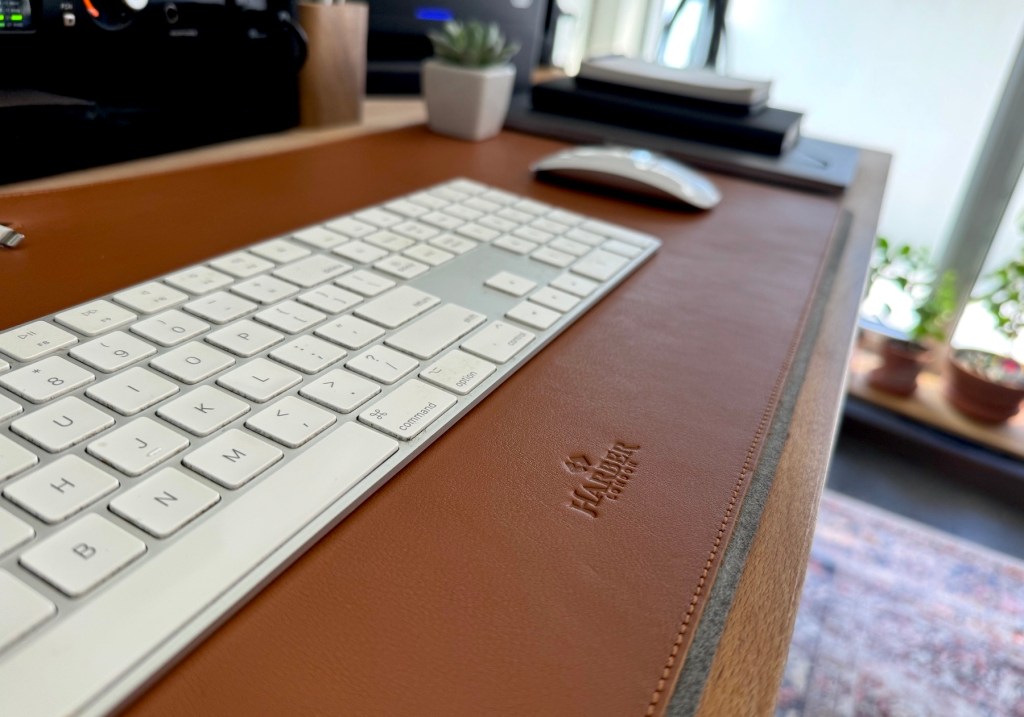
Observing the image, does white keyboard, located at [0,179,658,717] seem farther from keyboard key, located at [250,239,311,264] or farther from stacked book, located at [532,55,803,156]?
stacked book, located at [532,55,803,156]

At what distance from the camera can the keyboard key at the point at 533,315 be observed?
459 mm

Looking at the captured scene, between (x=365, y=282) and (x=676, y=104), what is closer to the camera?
(x=365, y=282)

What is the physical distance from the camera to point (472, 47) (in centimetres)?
87

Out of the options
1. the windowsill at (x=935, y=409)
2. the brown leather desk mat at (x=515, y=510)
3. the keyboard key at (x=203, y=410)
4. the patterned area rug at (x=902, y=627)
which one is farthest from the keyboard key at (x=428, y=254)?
the windowsill at (x=935, y=409)

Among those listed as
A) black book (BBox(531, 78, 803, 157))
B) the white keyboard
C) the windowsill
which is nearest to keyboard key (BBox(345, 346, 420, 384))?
the white keyboard

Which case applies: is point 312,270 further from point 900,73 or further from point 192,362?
point 900,73

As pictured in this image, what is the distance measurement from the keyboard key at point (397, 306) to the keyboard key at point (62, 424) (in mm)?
156

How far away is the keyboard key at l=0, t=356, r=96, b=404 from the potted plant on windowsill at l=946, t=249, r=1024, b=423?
1771mm

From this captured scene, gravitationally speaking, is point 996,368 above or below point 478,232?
below

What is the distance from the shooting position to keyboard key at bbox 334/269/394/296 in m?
0.46

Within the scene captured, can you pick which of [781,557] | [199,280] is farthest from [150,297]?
[781,557]

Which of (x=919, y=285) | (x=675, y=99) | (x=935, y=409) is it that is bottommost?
(x=935, y=409)

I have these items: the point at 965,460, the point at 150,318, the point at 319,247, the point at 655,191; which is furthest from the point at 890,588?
Result: the point at 150,318

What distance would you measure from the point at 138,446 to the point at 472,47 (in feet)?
2.32
